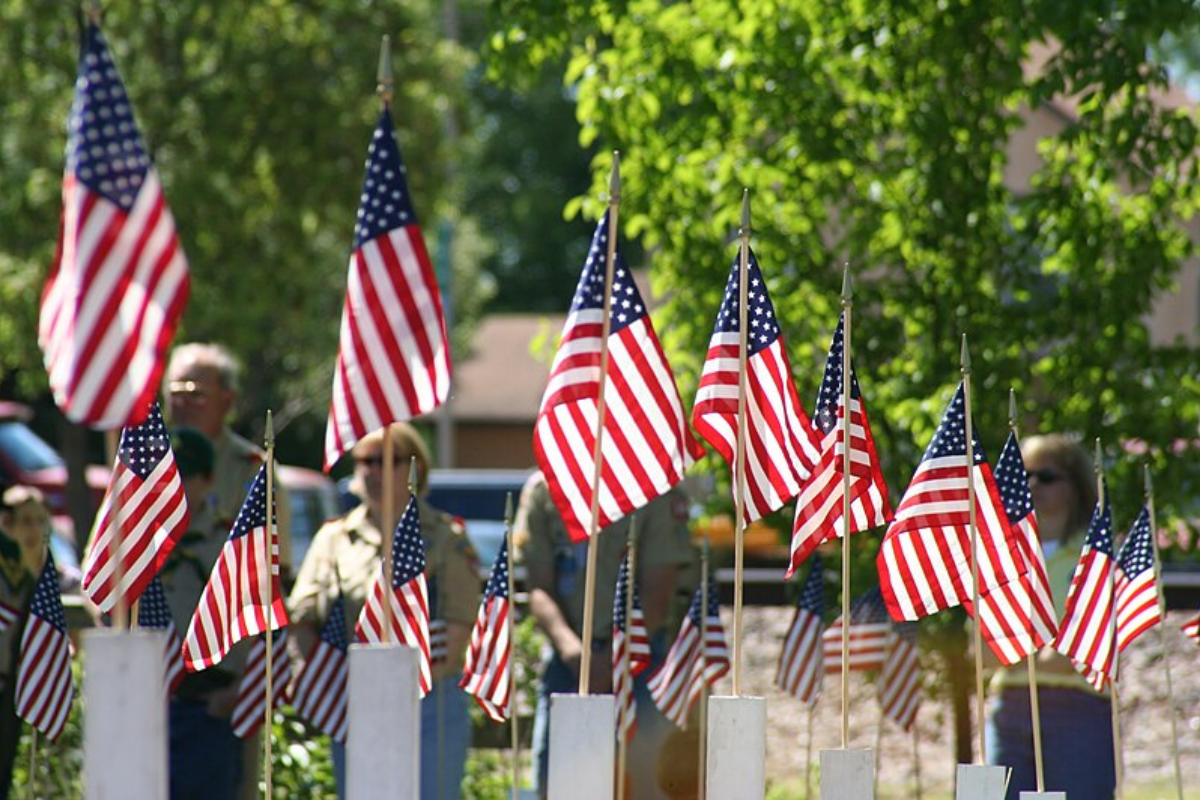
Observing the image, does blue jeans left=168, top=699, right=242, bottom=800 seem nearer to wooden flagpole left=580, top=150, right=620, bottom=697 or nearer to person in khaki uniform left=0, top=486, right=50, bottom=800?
person in khaki uniform left=0, top=486, right=50, bottom=800

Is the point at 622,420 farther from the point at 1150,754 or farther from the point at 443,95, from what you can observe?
the point at 443,95

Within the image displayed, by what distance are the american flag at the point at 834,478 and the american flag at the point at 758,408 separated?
18cm

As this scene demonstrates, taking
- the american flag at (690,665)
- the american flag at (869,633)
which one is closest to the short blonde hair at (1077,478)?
the american flag at (869,633)

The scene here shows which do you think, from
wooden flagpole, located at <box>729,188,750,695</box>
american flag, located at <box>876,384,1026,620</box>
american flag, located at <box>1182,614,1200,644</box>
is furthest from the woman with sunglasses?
wooden flagpole, located at <box>729,188,750,695</box>

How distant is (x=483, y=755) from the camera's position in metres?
11.6

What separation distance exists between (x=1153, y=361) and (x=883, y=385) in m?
1.20

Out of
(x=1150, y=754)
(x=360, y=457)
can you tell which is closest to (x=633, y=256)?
(x=1150, y=754)

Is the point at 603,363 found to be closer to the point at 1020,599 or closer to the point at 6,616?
the point at 1020,599

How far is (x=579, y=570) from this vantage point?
8.51m

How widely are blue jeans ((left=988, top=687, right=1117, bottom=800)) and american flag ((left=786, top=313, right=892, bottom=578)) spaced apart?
1051 millimetres

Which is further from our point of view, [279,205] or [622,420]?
[279,205]

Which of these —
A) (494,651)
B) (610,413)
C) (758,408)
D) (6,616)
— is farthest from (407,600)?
(6,616)

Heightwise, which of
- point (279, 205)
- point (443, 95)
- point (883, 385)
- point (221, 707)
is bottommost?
point (221, 707)

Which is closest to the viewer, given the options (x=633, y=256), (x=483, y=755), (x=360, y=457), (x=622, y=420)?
(x=622, y=420)
